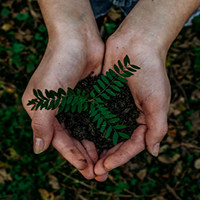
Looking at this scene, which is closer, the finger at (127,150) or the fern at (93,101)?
the fern at (93,101)

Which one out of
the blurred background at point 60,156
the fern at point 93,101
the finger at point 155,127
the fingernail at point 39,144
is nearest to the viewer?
the fern at point 93,101

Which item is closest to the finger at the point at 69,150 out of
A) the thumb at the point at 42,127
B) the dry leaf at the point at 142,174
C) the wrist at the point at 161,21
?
the thumb at the point at 42,127

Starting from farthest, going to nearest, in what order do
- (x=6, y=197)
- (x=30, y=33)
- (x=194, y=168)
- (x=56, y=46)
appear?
1. (x=30, y=33)
2. (x=194, y=168)
3. (x=6, y=197)
4. (x=56, y=46)

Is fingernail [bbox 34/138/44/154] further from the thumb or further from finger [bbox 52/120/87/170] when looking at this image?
finger [bbox 52/120/87/170]

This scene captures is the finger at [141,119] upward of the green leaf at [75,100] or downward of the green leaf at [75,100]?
downward

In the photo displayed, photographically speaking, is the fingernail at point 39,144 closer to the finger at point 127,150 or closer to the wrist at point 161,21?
the finger at point 127,150

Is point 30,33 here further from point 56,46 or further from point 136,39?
point 136,39

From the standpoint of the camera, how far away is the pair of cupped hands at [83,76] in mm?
2461

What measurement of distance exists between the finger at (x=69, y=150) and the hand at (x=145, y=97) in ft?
0.82

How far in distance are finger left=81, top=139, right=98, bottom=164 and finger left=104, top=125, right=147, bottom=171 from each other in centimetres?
24

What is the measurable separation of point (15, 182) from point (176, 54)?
3.91 metres

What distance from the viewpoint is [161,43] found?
2.74 m

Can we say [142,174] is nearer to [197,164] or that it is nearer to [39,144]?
[197,164]

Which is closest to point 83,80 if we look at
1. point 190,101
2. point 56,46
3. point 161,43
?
point 56,46
